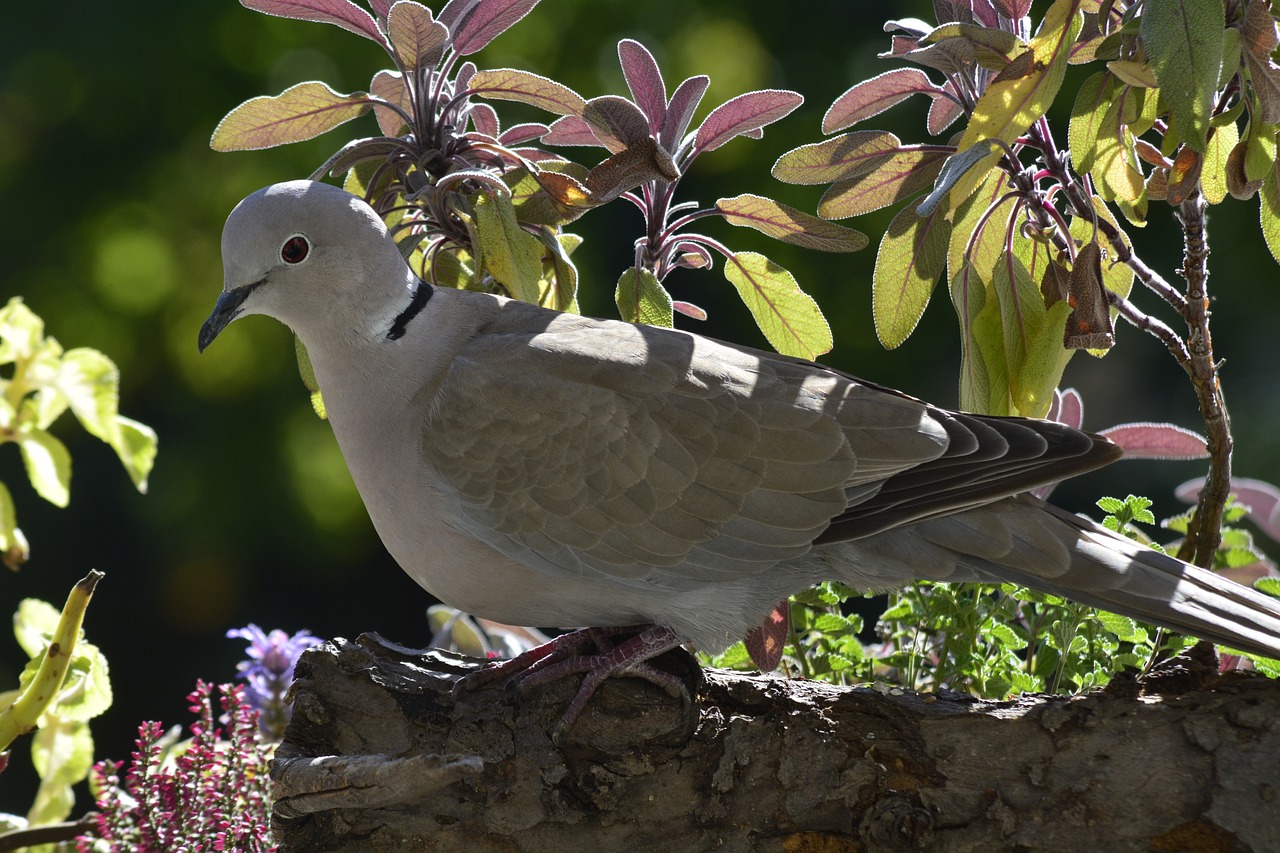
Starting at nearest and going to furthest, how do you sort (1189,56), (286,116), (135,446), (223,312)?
(1189,56)
(223,312)
(286,116)
(135,446)

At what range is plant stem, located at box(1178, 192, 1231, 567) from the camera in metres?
1.40

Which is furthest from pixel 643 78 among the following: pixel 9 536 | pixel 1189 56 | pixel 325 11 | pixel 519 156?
pixel 9 536

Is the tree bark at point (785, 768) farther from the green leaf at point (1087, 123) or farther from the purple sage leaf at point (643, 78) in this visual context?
the purple sage leaf at point (643, 78)

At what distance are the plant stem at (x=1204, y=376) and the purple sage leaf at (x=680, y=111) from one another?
0.60 meters

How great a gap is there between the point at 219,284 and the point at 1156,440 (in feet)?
9.00

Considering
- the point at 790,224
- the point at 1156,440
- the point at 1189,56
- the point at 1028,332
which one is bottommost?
the point at 1156,440

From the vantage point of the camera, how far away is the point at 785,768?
1.27 meters

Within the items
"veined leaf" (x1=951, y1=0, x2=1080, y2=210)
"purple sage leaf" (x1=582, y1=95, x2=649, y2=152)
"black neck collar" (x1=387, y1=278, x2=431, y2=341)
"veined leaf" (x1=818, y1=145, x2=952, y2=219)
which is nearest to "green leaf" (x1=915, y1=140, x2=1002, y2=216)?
"veined leaf" (x1=951, y1=0, x2=1080, y2=210)

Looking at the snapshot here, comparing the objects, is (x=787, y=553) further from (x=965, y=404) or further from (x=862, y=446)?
(x=965, y=404)

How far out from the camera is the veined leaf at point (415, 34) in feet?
4.53

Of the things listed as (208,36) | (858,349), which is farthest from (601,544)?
(208,36)

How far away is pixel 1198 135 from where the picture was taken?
1.08 m

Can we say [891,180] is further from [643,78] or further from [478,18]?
[478,18]

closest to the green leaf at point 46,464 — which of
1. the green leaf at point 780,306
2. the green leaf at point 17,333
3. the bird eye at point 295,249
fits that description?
the green leaf at point 17,333
